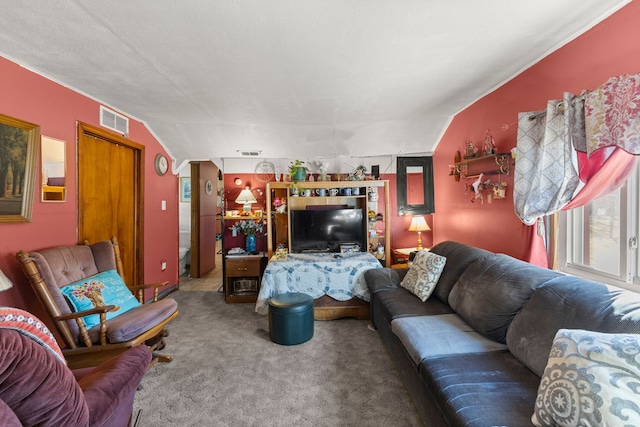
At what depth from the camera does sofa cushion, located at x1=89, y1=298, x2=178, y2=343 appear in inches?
81.3

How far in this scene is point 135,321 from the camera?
2164mm

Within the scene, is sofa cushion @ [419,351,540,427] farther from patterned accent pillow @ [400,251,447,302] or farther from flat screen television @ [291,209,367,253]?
flat screen television @ [291,209,367,253]

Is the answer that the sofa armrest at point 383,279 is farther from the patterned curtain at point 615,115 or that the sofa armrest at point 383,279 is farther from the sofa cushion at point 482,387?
the patterned curtain at point 615,115

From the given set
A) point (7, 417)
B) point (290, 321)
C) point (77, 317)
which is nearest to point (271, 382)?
point (290, 321)

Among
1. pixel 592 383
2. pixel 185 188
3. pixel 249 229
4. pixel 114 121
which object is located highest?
pixel 114 121

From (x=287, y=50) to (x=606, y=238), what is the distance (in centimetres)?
248

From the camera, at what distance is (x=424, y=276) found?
2.64m

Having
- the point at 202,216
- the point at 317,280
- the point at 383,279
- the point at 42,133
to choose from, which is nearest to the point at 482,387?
the point at 383,279

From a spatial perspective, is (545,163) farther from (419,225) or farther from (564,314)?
(419,225)

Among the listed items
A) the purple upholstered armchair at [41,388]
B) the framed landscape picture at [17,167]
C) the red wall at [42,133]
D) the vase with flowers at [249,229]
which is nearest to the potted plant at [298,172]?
the vase with flowers at [249,229]

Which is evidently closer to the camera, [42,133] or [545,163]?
[545,163]

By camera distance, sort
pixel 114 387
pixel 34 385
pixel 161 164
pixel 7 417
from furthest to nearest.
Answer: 1. pixel 161 164
2. pixel 114 387
3. pixel 34 385
4. pixel 7 417

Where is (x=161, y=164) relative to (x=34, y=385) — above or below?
above

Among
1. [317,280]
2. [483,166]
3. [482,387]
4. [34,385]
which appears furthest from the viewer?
[317,280]
